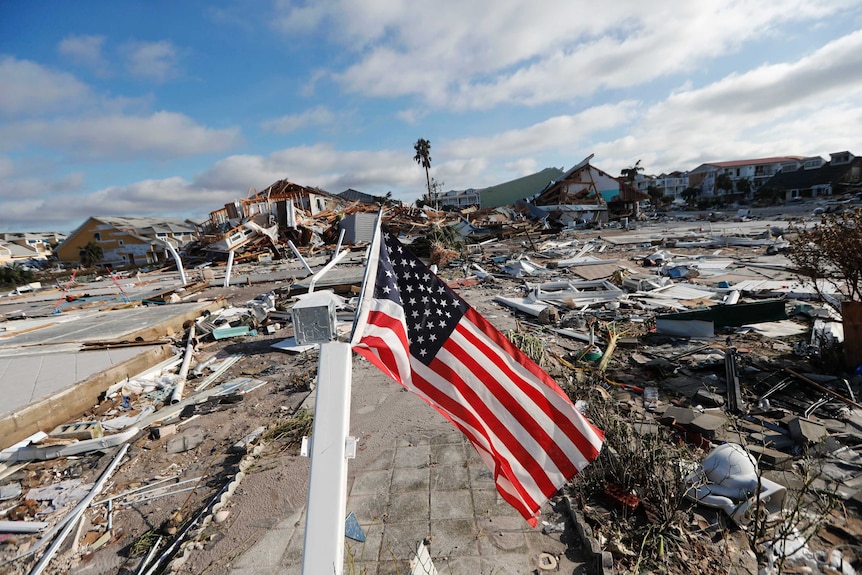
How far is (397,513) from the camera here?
142 inches

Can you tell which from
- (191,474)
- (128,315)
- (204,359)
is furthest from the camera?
(128,315)

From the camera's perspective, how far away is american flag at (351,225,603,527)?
2.58m

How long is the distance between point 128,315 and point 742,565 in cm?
1358

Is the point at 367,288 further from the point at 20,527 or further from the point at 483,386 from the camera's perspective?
the point at 20,527

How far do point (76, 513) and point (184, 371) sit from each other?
387 cm

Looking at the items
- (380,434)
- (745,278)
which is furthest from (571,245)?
(380,434)

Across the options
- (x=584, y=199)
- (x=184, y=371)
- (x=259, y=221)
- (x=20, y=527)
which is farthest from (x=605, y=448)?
(x=584, y=199)

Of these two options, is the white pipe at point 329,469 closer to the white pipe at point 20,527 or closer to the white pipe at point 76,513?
the white pipe at point 76,513

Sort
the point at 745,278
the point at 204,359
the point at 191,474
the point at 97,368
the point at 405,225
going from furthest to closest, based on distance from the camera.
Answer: the point at 405,225 < the point at 745,278 < the point at 204,359 < the point at 97,368 < the point at 191,474

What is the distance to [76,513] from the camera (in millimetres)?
4027

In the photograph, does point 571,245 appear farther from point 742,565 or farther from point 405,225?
point 742,565

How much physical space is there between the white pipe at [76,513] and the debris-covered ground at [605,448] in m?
0.02

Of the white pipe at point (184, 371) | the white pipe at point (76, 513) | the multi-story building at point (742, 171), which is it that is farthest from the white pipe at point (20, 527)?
the multi-story building at point (742, 171)

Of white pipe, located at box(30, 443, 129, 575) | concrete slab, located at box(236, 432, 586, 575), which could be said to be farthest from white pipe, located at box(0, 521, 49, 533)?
concrete slab, located at box(236, 432, 586, 575)
